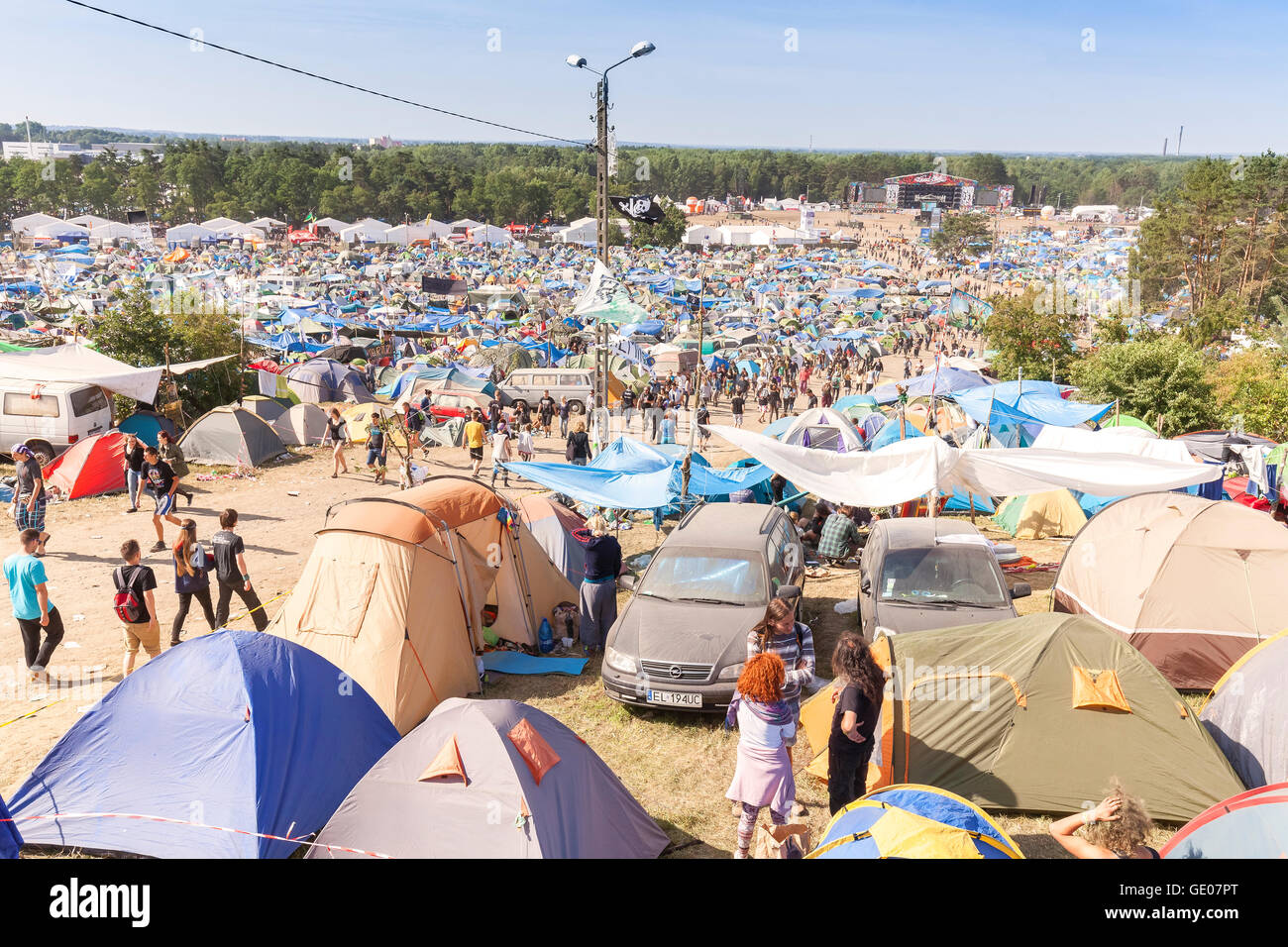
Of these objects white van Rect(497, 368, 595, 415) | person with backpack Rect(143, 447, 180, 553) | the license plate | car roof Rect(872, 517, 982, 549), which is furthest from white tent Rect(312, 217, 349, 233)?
the license plate

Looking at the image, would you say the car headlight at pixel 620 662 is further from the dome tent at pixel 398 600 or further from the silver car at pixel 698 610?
the dome tent at pixel 398 600

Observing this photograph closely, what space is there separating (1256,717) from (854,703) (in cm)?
290

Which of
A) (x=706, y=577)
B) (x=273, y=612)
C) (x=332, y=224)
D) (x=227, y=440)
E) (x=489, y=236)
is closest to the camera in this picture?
(x=706, y=577)

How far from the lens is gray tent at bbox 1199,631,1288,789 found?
5.63 metres

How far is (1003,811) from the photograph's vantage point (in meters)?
5.93

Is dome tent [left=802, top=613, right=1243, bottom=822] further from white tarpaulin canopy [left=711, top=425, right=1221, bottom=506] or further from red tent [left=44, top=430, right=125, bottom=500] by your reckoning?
red tent [left=44, top=430, right=125, bottom=500]

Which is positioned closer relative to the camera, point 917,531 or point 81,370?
point 917,531

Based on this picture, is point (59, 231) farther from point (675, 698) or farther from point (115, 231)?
point (675, 698)

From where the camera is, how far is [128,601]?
7578 millimetres

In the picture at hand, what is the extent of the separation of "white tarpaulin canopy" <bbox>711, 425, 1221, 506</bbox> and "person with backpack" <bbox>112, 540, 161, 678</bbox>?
18.4 feet

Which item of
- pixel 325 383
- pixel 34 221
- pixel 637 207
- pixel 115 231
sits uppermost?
pixel 34 221

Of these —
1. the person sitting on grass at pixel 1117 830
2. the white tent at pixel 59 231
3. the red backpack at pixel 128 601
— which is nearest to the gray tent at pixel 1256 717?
the person sitting on grass at pixel 1117 830

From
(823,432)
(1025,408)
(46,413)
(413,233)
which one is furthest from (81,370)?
(413,233)

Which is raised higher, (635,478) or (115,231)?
(115,231)
